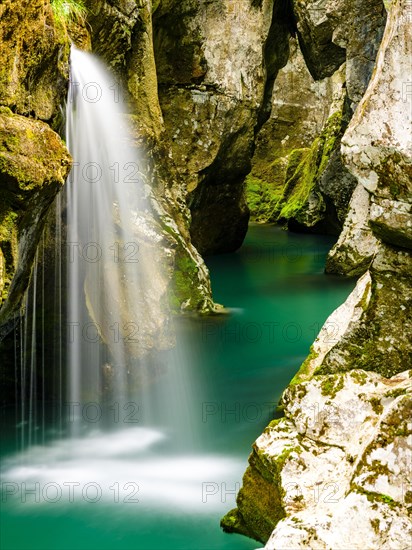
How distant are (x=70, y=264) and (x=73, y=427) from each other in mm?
2012

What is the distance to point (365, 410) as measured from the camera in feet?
16.6

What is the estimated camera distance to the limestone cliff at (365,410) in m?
4.07

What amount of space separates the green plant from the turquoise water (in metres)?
4.16

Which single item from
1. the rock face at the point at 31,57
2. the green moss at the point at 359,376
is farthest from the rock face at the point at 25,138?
the green moss at the point at 359,376

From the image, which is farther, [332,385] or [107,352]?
[107,352]

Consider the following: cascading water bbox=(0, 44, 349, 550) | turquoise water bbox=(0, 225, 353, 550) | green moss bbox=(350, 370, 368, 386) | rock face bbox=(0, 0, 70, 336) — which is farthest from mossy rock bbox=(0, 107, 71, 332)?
green moss bbox=(350, 370, 368, 386)

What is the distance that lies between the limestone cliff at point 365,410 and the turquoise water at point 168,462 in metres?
0.64

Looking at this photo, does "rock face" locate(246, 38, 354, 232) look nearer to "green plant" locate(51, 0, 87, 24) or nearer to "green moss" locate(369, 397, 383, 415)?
"green plant" locate(51, 0, 87, 24)

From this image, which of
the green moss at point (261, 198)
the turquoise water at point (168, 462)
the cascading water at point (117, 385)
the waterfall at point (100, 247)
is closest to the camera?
the turquoise water at point (168, 462)

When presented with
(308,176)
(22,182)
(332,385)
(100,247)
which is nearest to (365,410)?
(332,385)

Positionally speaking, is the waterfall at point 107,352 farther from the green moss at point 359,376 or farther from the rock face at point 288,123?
the rock face at point 288,123

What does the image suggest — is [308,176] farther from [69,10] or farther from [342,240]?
[69,10]

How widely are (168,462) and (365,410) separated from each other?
264 cm

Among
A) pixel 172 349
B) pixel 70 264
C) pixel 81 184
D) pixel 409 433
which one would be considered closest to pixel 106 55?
pixel 81 184
